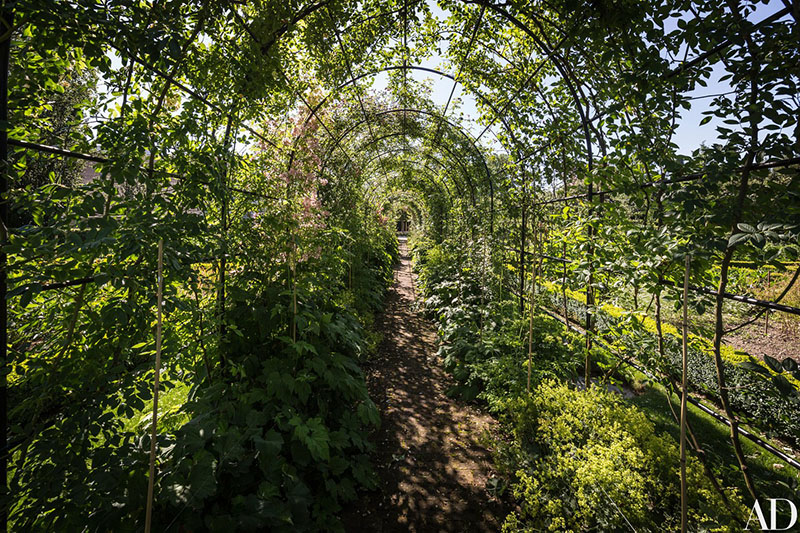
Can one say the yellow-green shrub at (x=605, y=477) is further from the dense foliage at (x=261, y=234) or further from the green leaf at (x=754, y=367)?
the green leaf at (x=754, y=367)

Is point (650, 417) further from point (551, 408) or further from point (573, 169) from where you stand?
point (573, 169)

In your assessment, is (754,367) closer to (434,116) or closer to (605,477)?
(605,477)

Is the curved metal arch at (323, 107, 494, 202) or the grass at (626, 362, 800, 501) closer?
the grass at (626, 362, 800, 501)

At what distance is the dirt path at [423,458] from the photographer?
2.42m

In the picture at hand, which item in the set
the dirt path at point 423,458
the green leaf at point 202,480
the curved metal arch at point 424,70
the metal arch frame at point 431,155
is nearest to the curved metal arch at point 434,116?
the metal arch frame at point 431,155

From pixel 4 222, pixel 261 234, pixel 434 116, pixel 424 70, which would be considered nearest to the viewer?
pixel 4 222

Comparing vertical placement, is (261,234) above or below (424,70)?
below

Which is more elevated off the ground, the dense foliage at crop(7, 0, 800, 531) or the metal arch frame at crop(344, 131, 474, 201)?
the metal arch frame at crop(344, 131, 474, 201)

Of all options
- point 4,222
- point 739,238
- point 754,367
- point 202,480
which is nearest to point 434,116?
point 739,238

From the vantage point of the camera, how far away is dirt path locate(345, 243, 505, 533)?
2420 millimetres

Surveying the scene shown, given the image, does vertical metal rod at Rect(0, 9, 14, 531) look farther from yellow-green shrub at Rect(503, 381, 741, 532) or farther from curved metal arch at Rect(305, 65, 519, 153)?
curved metal arch at Rect(305, 65, 519, 153)

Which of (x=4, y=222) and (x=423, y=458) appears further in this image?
(x=423, y=458)

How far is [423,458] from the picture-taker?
10.1 feet

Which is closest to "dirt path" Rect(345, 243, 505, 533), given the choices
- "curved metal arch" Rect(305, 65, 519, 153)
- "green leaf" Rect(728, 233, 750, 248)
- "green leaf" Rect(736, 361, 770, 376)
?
"green leaf" Rect(736, 361, 770, 376)
